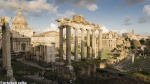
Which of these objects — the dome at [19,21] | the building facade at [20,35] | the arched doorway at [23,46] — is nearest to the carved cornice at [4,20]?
the building facade at [20,35]

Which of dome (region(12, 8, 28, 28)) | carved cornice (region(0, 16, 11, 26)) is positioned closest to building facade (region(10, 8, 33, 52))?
dome (region(12, 8, 28, 28))

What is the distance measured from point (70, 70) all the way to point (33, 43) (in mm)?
20232

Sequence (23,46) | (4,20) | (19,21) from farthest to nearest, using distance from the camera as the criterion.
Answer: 1. (19,21)
2. (23,46)
3. (4,20)

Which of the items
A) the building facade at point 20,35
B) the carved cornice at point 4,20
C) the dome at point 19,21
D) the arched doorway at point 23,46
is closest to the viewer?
the carved cornice at point 4,20

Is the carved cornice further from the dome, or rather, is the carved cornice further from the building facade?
the dome

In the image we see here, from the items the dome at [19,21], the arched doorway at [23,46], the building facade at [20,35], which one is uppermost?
the dome at [19,21]

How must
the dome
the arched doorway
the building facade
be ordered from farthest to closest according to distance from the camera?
the dome
the arched doorway
the building facade

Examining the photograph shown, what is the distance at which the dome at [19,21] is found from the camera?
5631 centimetres

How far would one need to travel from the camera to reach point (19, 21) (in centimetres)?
5681

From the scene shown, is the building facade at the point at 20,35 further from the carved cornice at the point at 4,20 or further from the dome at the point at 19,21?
the carved cornice at the point at 4,20

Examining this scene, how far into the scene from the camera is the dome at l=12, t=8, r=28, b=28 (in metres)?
56.3

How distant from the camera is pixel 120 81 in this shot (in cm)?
1708

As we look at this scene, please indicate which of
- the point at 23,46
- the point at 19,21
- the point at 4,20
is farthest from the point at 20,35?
Result: the point at 4,20

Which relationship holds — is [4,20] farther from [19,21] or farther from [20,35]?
[19,21]
